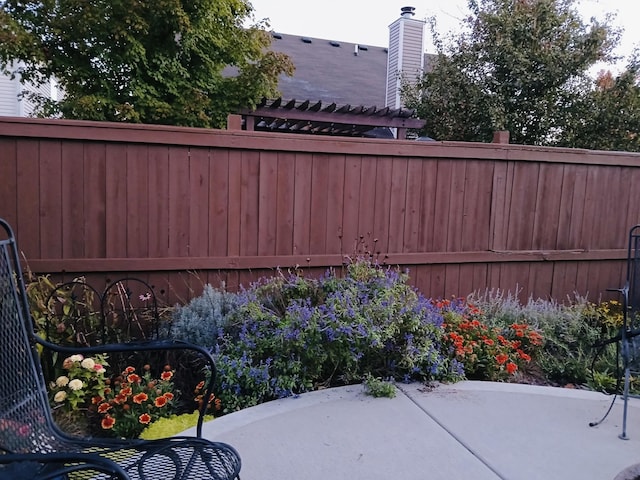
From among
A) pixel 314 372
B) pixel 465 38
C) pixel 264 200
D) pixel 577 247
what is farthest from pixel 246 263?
pixel 465 38

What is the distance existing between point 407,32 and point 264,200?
8166mm

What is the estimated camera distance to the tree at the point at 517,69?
294 inches

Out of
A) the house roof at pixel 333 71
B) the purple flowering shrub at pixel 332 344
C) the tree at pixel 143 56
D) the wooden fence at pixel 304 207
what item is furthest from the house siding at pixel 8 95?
the purple flowering shrub at pixel 332 344

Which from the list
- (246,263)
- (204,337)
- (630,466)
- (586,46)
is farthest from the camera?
(586,46)

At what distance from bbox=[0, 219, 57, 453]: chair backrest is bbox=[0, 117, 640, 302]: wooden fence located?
77.8 inches

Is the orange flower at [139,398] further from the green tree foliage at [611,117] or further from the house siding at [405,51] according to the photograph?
the house siding at [405,51]

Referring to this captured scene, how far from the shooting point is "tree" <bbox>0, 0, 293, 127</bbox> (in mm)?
5051

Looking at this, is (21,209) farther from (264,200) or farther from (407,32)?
(407,32)

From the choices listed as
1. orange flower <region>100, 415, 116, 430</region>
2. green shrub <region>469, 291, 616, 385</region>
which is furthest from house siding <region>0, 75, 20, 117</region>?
green shrub <region>469, 291, 616, 385</region>

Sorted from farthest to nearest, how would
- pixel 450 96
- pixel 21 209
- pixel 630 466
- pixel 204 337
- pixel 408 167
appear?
pixel 450 96
pixel 408 167
pixel 21 209
pixel 204 337
pixel 630 466

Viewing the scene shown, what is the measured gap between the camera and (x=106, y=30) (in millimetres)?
5109

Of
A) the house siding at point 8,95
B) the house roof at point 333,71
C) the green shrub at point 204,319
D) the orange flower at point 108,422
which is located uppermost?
the house roof at point 333,71

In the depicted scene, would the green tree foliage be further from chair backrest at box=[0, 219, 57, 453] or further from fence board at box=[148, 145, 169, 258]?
chair backrest at box=[0, 219, 57, 453]

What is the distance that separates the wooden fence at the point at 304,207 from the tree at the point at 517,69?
2.67 meters
